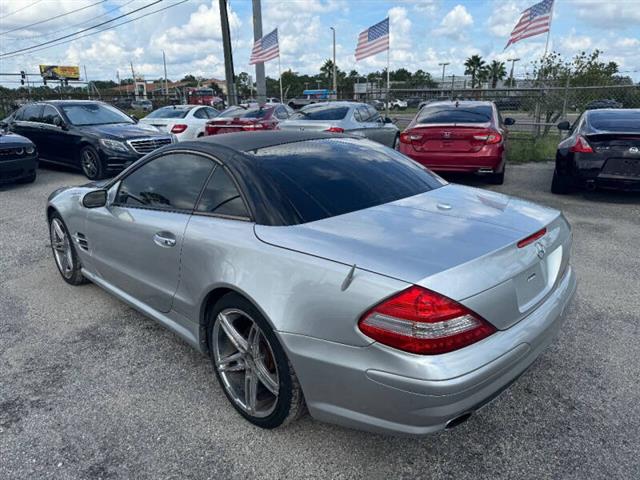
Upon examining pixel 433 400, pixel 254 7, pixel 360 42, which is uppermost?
pixel 254 7

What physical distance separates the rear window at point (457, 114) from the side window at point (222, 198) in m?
6.22

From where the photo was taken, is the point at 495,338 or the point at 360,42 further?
the point at 360,42

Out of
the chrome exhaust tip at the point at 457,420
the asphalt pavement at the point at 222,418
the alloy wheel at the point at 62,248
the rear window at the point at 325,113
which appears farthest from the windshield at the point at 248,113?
the chrome exhaust tip at the point at 457,420

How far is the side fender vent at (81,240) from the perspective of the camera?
12.7ft

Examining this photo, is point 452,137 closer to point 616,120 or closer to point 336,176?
point 616,120

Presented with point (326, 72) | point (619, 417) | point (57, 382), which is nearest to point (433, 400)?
point (619, 417)

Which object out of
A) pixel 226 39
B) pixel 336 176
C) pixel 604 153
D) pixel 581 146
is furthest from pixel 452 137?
pixel 226 39

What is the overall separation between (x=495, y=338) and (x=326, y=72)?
3572 inches

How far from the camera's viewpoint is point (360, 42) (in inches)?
701

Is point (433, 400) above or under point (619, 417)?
above

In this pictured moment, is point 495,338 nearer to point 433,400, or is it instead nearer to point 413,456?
point 433,400

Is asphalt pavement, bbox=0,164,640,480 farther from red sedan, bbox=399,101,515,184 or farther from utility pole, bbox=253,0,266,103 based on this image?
utility pole, bbox=253,0,266,103

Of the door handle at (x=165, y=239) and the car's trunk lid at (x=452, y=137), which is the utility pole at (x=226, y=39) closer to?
the car's trunk lid at (x=452, y=137)

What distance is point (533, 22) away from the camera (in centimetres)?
1429
